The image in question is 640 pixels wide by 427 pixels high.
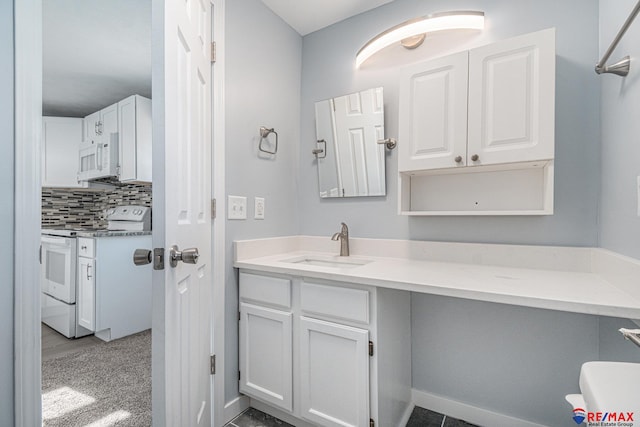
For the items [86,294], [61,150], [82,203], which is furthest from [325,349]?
[82,203]

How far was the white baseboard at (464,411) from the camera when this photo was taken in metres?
A: 1.40

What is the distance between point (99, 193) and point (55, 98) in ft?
3.88

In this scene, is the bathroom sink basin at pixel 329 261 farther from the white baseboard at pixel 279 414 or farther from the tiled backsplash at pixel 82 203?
the tiled backsplash at pixel 82 203

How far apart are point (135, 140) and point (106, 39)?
907 mm

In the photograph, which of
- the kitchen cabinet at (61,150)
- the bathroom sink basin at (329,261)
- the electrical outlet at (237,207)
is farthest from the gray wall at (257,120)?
the kitchen cabinet at (61,150)

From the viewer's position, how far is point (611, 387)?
0.47m

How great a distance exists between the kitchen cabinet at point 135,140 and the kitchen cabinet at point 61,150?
94cm

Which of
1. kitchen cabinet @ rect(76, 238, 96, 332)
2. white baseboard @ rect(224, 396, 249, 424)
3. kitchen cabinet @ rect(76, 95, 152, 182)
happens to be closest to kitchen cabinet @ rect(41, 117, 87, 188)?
kitchen cabinet @ rect(76, 95, 152, 182)

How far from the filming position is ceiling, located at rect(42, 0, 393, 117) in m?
1.82

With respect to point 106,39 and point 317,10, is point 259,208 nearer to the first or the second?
point 317,10

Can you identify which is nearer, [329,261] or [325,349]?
[325,349]

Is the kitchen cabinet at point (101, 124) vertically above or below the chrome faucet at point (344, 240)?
above

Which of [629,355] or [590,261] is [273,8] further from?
[629,355]

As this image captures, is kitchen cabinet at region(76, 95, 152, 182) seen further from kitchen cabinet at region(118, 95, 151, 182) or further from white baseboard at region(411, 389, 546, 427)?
white baseboard at region(411, 389, 546, 427)
